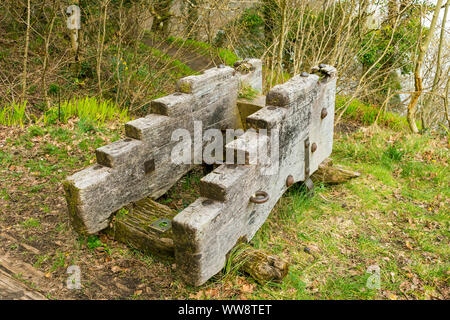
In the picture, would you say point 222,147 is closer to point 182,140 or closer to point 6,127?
point 182,140

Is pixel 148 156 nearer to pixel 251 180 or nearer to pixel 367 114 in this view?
pixel 251 180

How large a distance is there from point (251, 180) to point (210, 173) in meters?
0.42

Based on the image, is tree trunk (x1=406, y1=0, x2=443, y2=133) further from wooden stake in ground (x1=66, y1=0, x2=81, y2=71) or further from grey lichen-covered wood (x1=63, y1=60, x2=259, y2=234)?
wooden stake in ground (x1=66, y1=0, x2=81, y2=71)

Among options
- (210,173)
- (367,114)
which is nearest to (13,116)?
(210,173)

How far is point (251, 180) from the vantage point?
364cm

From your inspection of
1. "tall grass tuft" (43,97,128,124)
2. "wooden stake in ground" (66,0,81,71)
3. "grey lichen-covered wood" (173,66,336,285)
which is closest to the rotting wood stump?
"grey lichen-covered wood" (173,66,336,285)

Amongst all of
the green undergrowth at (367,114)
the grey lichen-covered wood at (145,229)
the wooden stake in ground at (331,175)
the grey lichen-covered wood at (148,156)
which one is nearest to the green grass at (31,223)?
the grey lichen-covered wood at (148,156)

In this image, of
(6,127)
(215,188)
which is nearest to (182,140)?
(215,188)

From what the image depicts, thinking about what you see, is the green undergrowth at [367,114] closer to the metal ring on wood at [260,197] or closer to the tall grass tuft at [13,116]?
the metal ring on wood at [260,197]

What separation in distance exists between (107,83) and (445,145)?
6.18m

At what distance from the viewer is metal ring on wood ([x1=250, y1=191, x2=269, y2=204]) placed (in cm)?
357

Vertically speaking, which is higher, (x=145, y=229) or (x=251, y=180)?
(x=251, y=180)

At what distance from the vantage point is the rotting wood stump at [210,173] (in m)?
3.21

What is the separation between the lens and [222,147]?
5004 mm
